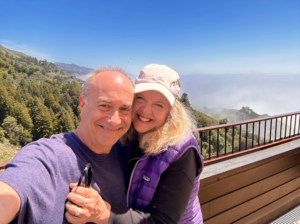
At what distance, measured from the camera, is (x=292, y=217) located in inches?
110

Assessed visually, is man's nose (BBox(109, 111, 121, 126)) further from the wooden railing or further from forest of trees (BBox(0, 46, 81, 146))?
forest of trees (BBox(0, 46, 81, 146))

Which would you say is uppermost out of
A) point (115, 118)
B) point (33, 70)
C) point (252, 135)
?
point (33, 70)

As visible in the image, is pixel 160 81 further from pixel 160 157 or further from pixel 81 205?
pixel 81 205

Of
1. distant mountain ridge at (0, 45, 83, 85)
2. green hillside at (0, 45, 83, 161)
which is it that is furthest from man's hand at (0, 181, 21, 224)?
distant mountain ridge at (0, 45, 83, 85)

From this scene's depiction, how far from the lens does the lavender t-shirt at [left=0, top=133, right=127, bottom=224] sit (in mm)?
627

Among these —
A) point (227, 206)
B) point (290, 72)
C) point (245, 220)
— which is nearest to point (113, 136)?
point (227, 206)

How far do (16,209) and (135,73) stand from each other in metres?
0.76

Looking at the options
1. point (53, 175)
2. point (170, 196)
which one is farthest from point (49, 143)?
point (170, 196)

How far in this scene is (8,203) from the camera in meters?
0.57

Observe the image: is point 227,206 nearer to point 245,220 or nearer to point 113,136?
point 245,220

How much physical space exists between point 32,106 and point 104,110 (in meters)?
31.4

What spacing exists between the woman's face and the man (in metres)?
0.07

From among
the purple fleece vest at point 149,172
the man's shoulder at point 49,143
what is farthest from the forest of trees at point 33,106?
the man's shoulder at point 49,143

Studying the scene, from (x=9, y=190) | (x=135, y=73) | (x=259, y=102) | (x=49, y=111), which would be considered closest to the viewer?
(x=9, y=190)
